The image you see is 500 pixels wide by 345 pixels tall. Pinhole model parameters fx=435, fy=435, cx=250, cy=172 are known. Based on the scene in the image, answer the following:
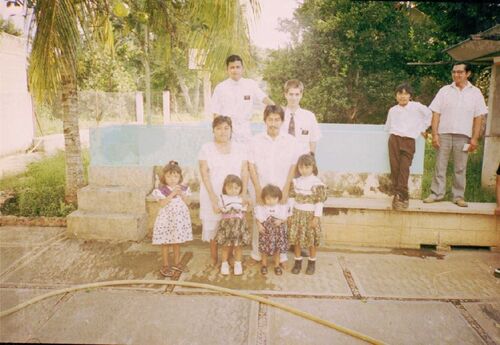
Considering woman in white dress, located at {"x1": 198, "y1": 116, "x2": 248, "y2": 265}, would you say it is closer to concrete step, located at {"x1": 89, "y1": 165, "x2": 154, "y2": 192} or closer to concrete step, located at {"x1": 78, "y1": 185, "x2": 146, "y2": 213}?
concrete step, located at {"x1": 78, "y1": 185, "x2": 146, "y2": 213}

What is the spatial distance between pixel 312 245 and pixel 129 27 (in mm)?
4435

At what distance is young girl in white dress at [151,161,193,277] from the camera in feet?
13.8

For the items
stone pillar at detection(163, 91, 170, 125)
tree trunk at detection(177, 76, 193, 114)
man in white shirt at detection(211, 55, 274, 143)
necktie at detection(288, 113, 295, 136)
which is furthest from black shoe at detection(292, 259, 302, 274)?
tree trunk at detection(177, 76, 193, 114)

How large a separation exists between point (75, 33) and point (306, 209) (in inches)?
126

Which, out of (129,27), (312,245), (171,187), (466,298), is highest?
(129,27)

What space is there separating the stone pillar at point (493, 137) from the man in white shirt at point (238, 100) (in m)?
4.31

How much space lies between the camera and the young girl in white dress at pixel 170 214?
4.21 m

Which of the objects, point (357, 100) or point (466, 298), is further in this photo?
point (357, 100)

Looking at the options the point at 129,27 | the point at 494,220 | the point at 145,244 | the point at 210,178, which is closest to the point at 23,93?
→ the point at 129,27

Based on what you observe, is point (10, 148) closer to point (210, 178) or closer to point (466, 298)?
point (210, 178)

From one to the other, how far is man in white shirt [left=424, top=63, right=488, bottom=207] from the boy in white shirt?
0.24 meters

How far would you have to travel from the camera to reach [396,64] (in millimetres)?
11953

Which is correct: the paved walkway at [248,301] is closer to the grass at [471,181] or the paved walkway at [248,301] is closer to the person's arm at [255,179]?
the person's arm at [255,179]

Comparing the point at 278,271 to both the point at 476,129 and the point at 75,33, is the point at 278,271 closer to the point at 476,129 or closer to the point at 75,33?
the point at 476,129
